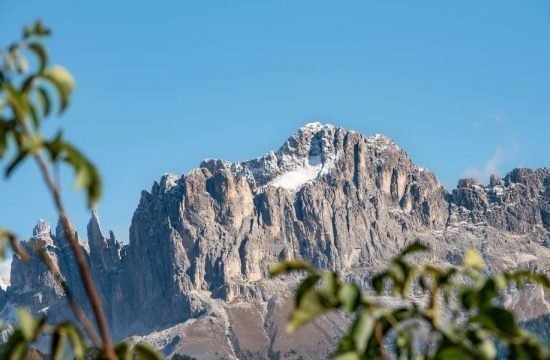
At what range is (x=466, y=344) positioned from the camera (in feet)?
14.9

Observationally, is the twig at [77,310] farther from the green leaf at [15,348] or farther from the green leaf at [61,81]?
the green leaf at [61,81]

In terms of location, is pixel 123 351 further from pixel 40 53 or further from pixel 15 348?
pixel 40 53

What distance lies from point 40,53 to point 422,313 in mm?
2025

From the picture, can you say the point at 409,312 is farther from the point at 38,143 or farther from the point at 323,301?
the point at 38,143

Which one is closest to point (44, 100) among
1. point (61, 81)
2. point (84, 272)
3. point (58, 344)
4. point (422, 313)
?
point (61, 81)

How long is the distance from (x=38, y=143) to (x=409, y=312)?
189 cm

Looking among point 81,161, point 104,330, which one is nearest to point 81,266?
point 104,330

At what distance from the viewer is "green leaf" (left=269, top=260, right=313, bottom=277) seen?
4.49 metres

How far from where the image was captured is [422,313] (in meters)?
Answer: 4.66

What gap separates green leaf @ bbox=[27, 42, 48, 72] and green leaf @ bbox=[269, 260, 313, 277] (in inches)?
52.1

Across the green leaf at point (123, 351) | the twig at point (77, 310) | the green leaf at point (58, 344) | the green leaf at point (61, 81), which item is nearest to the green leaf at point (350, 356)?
the green leaf at point (123, 351)

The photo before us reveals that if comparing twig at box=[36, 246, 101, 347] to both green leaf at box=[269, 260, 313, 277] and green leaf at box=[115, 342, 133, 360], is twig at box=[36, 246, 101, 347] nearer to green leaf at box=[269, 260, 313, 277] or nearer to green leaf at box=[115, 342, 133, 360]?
green leaf at box=[115, 342, 133, 360]

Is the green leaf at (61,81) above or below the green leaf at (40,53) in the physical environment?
below

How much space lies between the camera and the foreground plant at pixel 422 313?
14.3 feet
